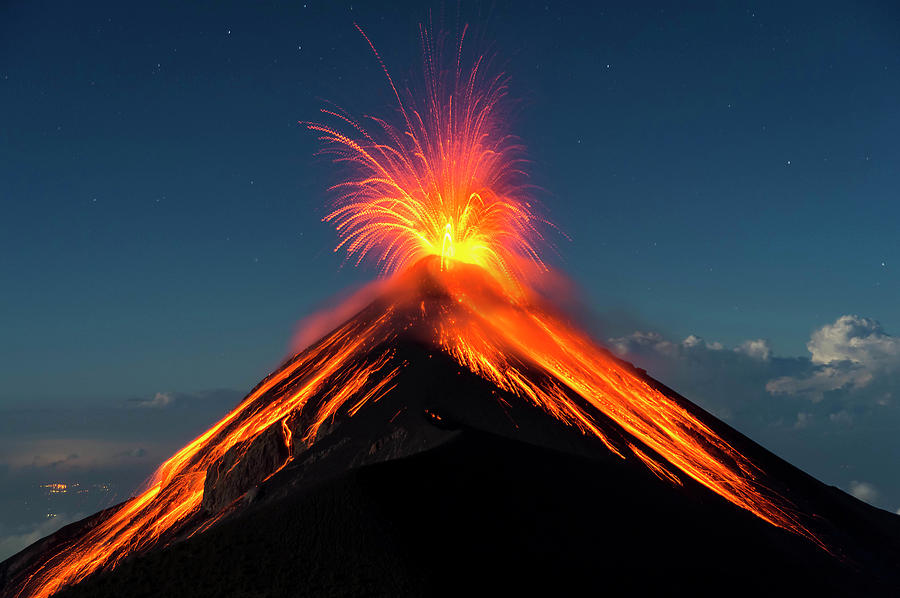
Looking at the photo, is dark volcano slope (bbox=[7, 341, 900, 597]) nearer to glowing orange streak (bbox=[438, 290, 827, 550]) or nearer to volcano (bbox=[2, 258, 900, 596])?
volcano (bbox=[2, 258, 900, 596])

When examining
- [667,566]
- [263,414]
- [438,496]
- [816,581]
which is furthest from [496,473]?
[263,414]

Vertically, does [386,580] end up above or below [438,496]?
below

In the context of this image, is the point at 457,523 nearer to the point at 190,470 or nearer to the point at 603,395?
the point at 190,470

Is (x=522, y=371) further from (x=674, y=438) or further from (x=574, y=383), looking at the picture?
(x=674, y=438)

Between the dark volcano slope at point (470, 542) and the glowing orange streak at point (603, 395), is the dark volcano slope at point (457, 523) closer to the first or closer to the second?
the dark volcano slope at point (470, 542)

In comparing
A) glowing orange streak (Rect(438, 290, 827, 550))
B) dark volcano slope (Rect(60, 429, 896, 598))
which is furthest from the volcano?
glowing orange streak (Rect(438, 290, 827, 550))

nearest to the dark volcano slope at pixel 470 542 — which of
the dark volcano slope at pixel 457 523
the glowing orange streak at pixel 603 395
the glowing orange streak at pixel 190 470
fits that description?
the dark volcano slope at pixel 457 523
